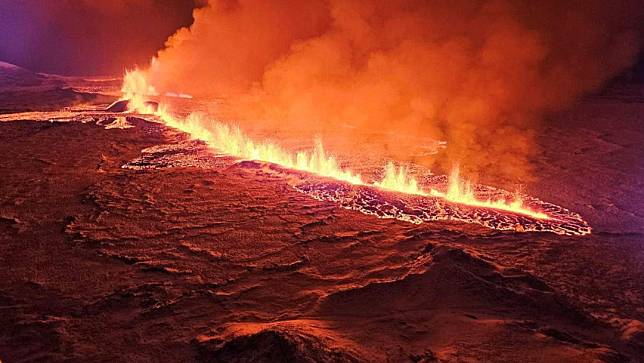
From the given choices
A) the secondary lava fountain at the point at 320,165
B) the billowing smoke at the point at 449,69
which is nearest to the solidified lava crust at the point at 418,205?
the secondary lava fountain at the point at 320,165

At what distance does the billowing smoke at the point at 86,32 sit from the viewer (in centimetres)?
2233

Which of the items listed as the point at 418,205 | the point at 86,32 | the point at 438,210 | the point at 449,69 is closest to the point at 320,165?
the point at 418,205

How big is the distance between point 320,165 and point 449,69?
466 cm

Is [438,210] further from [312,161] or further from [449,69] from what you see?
[449,69]

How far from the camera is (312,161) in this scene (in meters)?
7.05

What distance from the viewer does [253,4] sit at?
1432cm

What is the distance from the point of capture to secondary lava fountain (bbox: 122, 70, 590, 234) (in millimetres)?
5477

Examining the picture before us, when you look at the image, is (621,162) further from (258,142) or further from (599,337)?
(258,142)

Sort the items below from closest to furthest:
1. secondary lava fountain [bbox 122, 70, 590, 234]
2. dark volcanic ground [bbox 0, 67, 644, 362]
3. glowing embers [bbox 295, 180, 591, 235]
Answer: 1. dark volcanic ground [bbox 0, 67, 644, 362]
2. glowing embers [bbox 295, 180, 591, 235]
3. secondary lava fountain [bbox 122, 70, 590, 234]

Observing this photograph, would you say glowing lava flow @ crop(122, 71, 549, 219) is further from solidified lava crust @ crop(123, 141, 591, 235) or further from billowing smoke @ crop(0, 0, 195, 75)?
billowing smoke @ crop(0, 0, 195, 75)

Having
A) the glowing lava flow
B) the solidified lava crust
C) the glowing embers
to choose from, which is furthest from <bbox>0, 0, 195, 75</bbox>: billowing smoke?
the glowing embers

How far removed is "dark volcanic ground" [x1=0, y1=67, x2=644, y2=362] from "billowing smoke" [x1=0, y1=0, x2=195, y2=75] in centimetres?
1999

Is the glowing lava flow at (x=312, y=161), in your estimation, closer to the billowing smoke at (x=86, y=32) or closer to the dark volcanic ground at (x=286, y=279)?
the dark volcanic ground at (x=286, y=279)

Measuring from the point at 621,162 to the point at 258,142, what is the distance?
21.3ft
